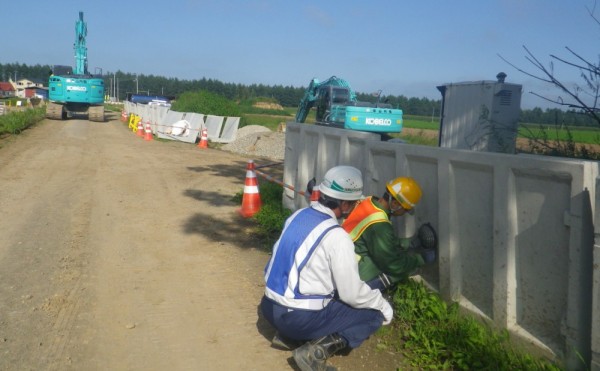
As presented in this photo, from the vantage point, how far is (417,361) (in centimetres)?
425

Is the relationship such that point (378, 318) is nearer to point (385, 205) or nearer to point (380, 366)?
point (380, 366)

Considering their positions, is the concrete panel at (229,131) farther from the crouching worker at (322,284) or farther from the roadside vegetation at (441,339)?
the crouching worker at (322,284)

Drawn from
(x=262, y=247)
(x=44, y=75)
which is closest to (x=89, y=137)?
(x=262, y=247)

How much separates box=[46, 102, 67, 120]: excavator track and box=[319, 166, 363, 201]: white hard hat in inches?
1377

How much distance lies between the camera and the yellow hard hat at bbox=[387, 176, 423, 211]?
4.87m

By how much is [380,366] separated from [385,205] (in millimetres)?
1355

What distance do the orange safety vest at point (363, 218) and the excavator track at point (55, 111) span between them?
34.5 metres

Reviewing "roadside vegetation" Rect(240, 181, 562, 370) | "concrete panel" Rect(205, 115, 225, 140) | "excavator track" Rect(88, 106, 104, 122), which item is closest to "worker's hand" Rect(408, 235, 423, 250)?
"roadside vegetation" Rect(240, 181, 562, 370)

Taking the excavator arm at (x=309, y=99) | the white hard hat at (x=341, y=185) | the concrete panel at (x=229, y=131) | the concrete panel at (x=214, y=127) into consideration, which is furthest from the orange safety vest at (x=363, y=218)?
the concrete panel at (x=214, y=127)

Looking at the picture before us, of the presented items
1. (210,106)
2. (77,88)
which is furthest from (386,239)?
(77,88)

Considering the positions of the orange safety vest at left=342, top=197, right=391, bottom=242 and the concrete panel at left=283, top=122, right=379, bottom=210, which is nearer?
the orange safety vest at left=342, top=197, right=391, bottom=242

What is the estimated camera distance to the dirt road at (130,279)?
171 inches

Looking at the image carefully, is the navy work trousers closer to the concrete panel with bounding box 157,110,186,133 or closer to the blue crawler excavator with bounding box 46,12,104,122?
the concrete panel with bounding box 157,110,186,133

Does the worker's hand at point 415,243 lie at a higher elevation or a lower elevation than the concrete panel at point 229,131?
lower
